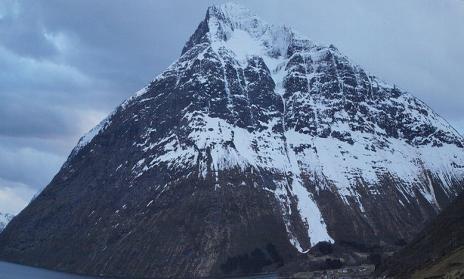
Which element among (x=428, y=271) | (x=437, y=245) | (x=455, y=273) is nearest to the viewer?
(x=455, y=273)

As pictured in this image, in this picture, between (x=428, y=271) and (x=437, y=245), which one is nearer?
(x=428, y=271)

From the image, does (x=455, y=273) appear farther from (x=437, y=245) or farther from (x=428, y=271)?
(x=437, y=245)

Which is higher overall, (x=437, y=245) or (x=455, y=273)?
(x=437, y=245)

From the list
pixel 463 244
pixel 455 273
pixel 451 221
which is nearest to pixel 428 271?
pixel 463 244

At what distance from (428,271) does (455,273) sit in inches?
871

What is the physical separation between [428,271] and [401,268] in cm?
2996

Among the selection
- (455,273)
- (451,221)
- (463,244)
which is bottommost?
(455,273)

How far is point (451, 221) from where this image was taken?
199m

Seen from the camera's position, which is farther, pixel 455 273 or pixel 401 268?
pixel 401 268

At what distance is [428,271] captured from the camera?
16812cm

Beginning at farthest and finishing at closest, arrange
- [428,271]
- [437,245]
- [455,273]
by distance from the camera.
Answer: [437,245]
[428,271]
[455,273]

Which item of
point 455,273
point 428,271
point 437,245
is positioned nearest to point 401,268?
point 437,245

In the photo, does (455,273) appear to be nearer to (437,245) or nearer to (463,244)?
(463,244)

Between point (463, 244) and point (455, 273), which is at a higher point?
point (463, 244)
